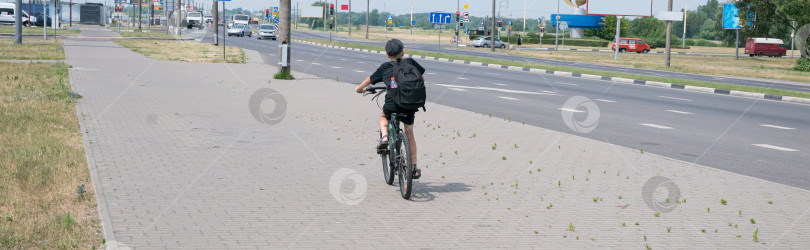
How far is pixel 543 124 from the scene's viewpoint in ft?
47.8

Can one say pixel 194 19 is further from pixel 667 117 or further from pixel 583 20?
pixel 667 117

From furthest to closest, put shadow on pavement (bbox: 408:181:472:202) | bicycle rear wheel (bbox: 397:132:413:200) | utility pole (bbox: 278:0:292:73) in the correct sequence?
utility pole (bbox: 278:0:292:73), shadow on pavement (bbox: 408:181:472:202), bicycle rear wheel (bbox: 397:132:413:200)

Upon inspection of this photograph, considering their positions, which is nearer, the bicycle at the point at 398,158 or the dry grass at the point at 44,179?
the dry grass at the point at 44,179

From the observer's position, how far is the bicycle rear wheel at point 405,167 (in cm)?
734

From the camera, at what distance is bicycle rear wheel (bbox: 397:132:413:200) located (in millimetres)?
7336

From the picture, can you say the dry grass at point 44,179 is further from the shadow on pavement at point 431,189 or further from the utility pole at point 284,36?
the utility pole at point 284,36

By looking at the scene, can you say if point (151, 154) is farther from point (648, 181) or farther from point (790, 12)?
point (790, 12)

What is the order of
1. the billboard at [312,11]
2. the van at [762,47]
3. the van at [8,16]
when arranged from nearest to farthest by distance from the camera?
the van at [762,47] < the van at [8,16] < the billboard at [312,11]

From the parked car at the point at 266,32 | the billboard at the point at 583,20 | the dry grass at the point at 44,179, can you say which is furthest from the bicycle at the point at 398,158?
the billboard at the point at 583,20

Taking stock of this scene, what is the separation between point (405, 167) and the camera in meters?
7.50

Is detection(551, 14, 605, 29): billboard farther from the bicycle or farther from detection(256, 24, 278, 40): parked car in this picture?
the bicycle

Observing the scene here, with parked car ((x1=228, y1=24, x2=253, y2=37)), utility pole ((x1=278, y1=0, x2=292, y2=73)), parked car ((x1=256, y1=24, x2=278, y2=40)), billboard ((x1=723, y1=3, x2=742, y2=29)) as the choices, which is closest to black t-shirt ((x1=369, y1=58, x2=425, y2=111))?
utility pole ((x1=278, y1=0, x2=292, y2=73))

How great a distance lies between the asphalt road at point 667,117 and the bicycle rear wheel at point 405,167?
168 inches

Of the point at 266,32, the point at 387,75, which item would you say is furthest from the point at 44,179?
the point at 266,32
